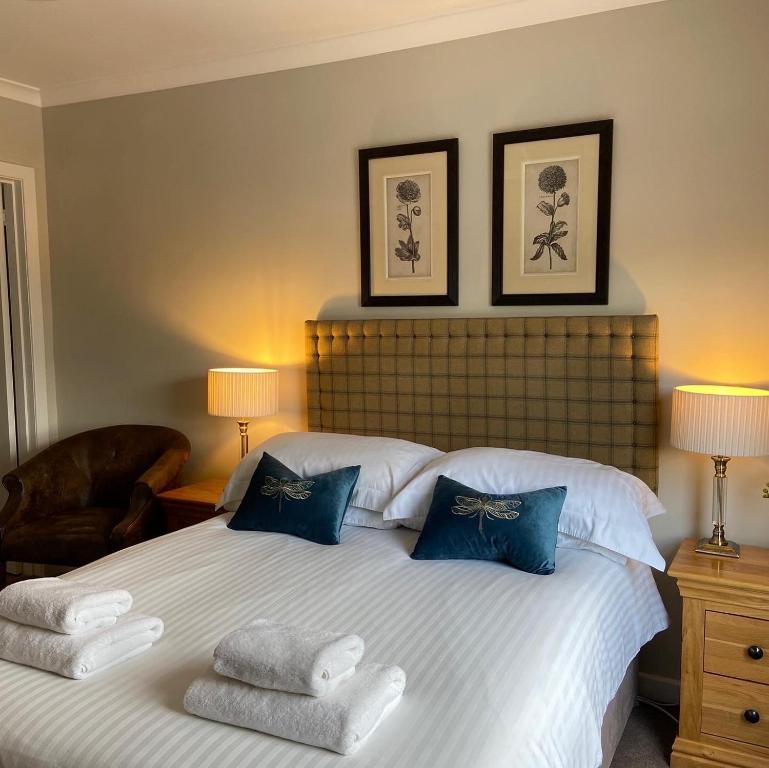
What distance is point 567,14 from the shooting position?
9.05 ft

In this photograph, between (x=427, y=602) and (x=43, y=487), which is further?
(x=43, y=487)

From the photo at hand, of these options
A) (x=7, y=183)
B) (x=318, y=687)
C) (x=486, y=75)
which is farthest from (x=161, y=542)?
(x=7, y=183)

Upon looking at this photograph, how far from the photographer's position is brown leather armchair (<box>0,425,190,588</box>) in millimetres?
3188

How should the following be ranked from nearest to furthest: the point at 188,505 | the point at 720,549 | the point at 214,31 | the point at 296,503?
the point at 720,549 → the point at 296,503 → the point at 214,31 → the point at 188,505

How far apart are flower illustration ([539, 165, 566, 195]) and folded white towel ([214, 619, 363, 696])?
6.33 feet

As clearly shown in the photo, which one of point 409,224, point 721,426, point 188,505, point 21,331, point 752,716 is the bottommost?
point 752,716

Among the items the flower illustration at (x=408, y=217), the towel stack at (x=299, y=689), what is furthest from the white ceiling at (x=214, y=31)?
the towel stack at (x=299, y=689)

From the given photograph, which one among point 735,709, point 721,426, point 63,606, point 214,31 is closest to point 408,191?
point 214,31

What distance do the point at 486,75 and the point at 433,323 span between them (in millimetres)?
986

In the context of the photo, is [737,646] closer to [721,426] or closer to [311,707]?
[721,426]

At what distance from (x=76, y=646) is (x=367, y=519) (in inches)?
47.6

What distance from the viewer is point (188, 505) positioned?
10.6ft

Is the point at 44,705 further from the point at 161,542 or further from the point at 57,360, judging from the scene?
the point at 57,360

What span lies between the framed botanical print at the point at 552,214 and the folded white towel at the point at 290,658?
1744 millimetres
